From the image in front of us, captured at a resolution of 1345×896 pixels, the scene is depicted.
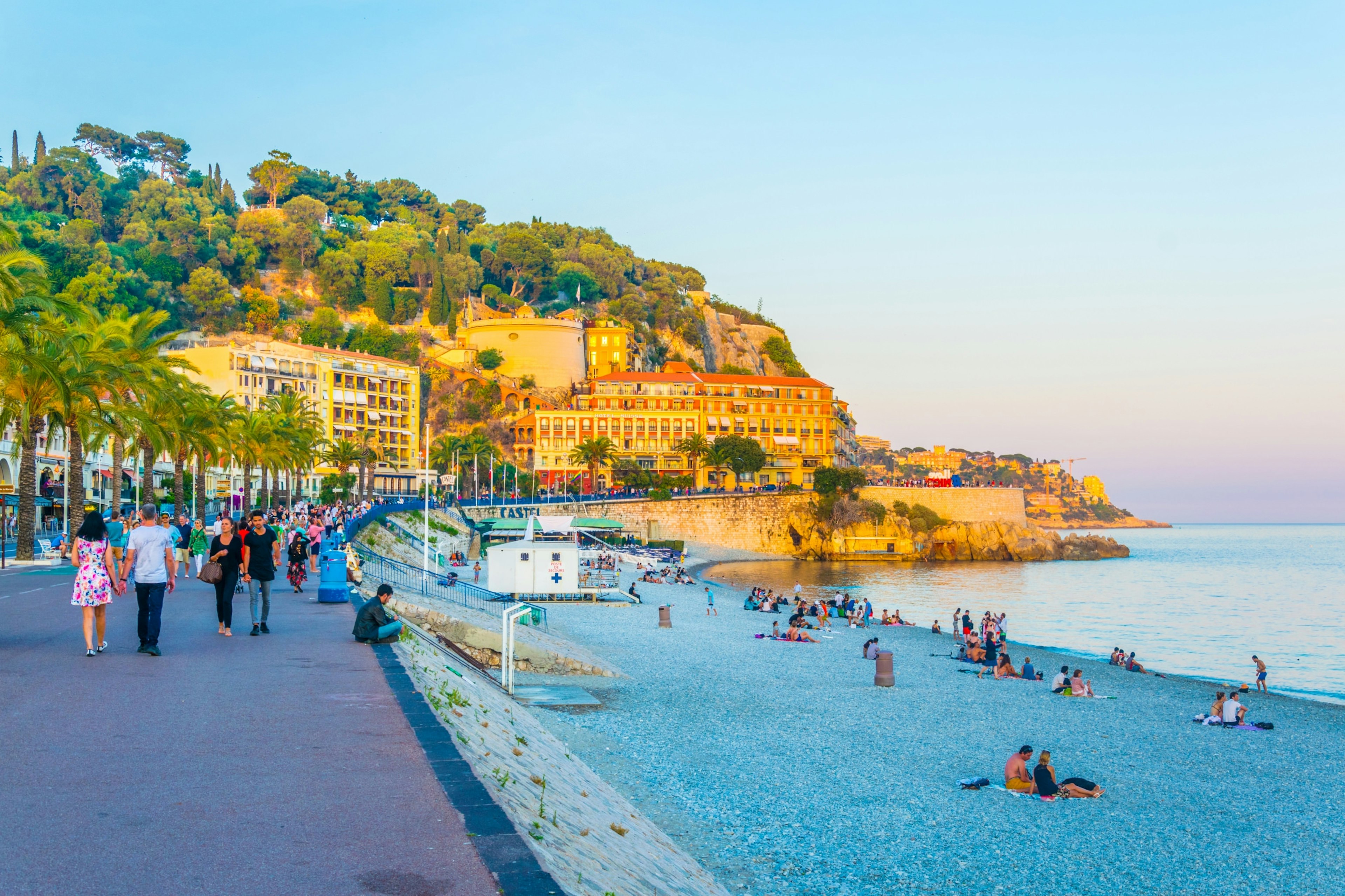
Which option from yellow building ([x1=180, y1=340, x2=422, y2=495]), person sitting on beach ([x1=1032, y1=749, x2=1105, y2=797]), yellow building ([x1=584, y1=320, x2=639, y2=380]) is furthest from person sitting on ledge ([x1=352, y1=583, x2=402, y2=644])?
yellow building ([x1=584, y1=320, x2=639, y2=380])

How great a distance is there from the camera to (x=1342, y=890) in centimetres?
1029

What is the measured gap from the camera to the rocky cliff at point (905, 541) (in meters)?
97.5

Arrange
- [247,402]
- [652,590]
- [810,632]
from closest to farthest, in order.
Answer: [810,632], [652,590], [247,402]

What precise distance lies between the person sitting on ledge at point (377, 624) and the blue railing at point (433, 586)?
10716mm

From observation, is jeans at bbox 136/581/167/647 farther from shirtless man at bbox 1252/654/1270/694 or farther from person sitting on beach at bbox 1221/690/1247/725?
shirtless man at bbox 1252/654/1270/694

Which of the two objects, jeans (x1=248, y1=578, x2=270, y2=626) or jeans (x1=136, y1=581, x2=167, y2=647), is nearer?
jeans (x1=136, y1=581, x2=167, y2=647)

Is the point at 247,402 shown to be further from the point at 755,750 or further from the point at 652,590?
A: the point at 755,750

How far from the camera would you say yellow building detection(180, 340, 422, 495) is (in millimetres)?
101750

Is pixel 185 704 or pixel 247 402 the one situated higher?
pixel 247 402

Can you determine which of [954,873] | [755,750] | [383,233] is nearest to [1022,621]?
[755,750]

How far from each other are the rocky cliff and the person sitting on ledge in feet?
279

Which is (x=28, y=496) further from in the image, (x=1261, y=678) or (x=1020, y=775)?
(x=1261, y=678)

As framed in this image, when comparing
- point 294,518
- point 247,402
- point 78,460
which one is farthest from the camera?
point 247,402

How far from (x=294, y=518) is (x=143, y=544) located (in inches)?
1367
